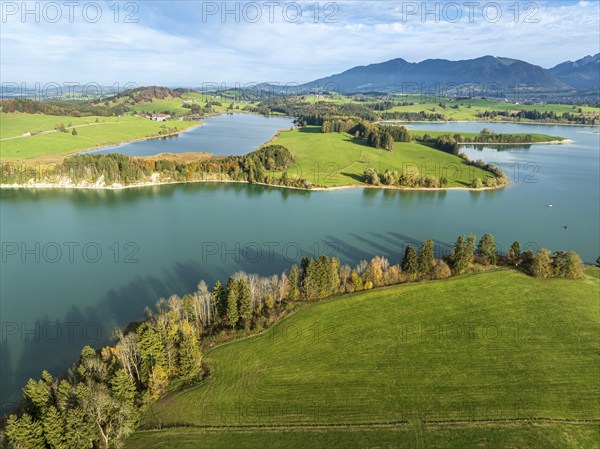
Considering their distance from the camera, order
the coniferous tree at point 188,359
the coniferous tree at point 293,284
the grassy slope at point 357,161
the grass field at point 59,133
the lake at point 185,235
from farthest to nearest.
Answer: the grass field at point 59,133, the grassy slope at point 357,161, the coniferous tree at point 293,284, the lake at point 185,235, the coniferous tree at point 188,359

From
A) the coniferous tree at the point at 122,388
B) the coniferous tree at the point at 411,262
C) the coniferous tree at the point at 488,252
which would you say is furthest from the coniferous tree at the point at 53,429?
the coniferous tree at the point at 488,252

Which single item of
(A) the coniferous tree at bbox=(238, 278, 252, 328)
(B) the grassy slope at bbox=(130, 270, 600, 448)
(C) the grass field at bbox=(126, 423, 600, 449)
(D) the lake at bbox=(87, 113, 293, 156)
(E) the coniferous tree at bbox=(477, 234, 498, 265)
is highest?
(D) the lake at bbox=(87, 113, 293, 156)

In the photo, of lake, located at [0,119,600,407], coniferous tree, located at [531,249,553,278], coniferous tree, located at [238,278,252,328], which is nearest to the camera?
coniferous tree, located at [238,278,252,328]

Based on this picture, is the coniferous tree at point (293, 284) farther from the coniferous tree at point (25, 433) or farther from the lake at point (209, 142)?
the lake at point (209, 142)

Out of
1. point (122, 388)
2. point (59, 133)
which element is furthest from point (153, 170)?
point (122, 388)

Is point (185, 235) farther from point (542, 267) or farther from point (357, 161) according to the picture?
point (357, 161)

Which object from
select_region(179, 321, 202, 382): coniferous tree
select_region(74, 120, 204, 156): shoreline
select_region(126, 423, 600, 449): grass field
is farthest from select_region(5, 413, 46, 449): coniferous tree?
select_region(74, 120, 204, 156): shoreline

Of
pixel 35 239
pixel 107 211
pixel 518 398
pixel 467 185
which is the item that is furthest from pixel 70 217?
pixel 467 185

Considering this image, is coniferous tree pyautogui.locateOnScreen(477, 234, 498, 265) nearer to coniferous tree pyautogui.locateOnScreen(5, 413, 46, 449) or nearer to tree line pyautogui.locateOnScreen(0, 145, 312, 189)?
coniferous tree pyautogui.locateOnScreen(5, 413, 46, 449)
